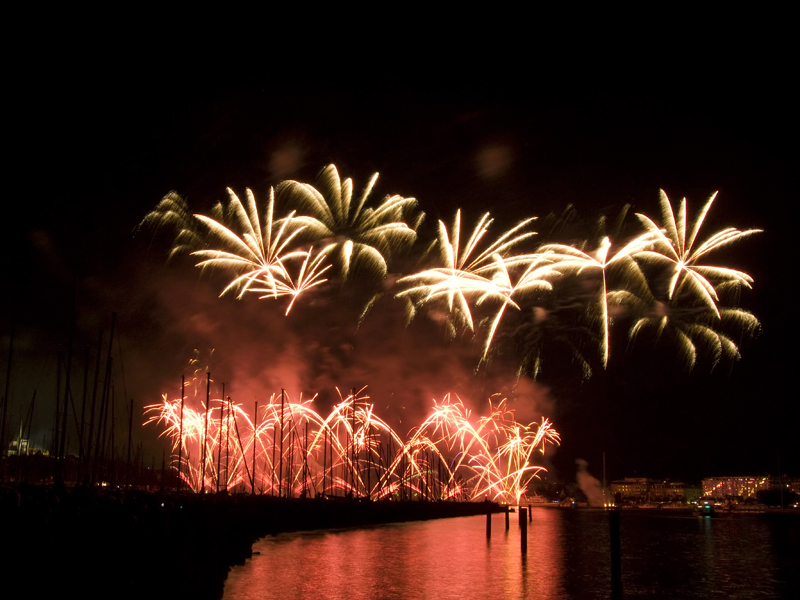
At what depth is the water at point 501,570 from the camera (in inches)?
562

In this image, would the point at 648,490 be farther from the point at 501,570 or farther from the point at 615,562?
the point at 615,562

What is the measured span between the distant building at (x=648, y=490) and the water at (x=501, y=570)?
134297mm

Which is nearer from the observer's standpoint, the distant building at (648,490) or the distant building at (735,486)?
the distant building at (735,486)

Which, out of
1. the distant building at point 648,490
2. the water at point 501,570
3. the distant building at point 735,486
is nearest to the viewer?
the water at point 501,570

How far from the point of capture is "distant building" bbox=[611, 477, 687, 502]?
15300 cm

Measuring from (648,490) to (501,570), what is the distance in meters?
155

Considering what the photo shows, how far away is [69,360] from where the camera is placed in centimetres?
3312

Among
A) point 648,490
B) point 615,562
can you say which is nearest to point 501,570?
point 615,562

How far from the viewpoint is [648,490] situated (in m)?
159

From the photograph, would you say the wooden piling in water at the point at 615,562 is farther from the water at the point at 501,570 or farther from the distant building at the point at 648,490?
the distant building at the point at 648,490

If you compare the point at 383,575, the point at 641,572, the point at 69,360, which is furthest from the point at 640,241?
the point at 69,360

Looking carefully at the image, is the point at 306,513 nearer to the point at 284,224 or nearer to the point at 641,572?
the point at 284,224

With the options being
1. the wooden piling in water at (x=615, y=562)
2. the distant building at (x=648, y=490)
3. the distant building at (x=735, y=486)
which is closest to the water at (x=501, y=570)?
the wooden piling in water at (x=615, y=562)

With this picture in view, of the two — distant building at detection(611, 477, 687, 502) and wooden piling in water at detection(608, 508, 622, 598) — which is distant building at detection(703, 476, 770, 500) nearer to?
distant building at detection(611, 477, 687, 502)
